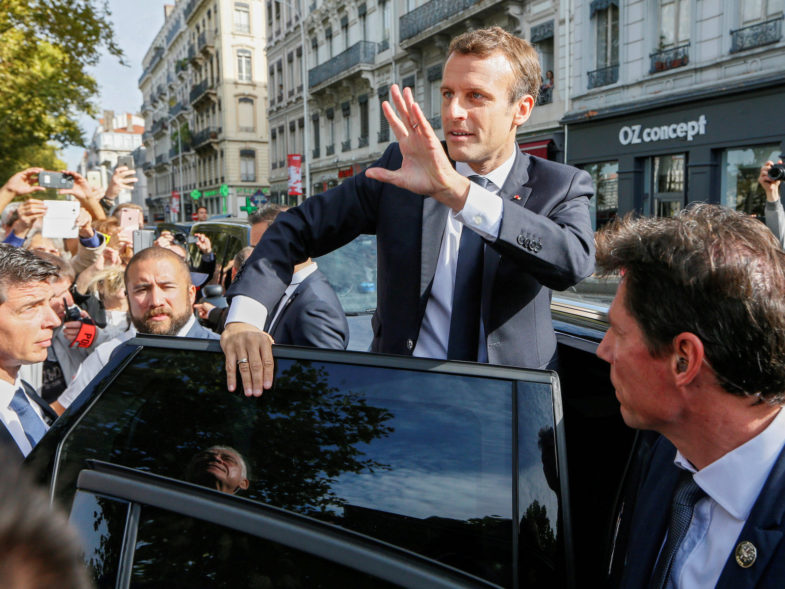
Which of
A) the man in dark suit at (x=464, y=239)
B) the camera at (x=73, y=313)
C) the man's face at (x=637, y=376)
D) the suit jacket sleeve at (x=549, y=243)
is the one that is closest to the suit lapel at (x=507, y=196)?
the man in dark suit at (x=464, y=239)

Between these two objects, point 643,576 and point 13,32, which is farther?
point 13,32

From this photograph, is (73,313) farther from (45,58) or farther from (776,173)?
(45,58)

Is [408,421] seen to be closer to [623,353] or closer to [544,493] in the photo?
[544,493]

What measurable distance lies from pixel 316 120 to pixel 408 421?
3430cm

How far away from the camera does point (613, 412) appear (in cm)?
242

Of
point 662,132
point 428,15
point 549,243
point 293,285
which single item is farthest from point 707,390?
point 428,15

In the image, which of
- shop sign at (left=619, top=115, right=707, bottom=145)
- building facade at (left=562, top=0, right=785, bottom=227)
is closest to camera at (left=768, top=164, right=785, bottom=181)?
building facade at (left=562, top=0, right=785, bottom=227)

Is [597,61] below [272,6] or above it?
below

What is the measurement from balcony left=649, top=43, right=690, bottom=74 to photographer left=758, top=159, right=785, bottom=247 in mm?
11115

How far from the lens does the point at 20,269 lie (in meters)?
2.84

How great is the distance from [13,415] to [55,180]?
3.72m

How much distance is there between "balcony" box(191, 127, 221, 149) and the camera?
5184 centimetres

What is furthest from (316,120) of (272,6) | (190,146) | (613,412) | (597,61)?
(613,412)

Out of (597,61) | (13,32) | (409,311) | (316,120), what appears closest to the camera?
(409,311)
